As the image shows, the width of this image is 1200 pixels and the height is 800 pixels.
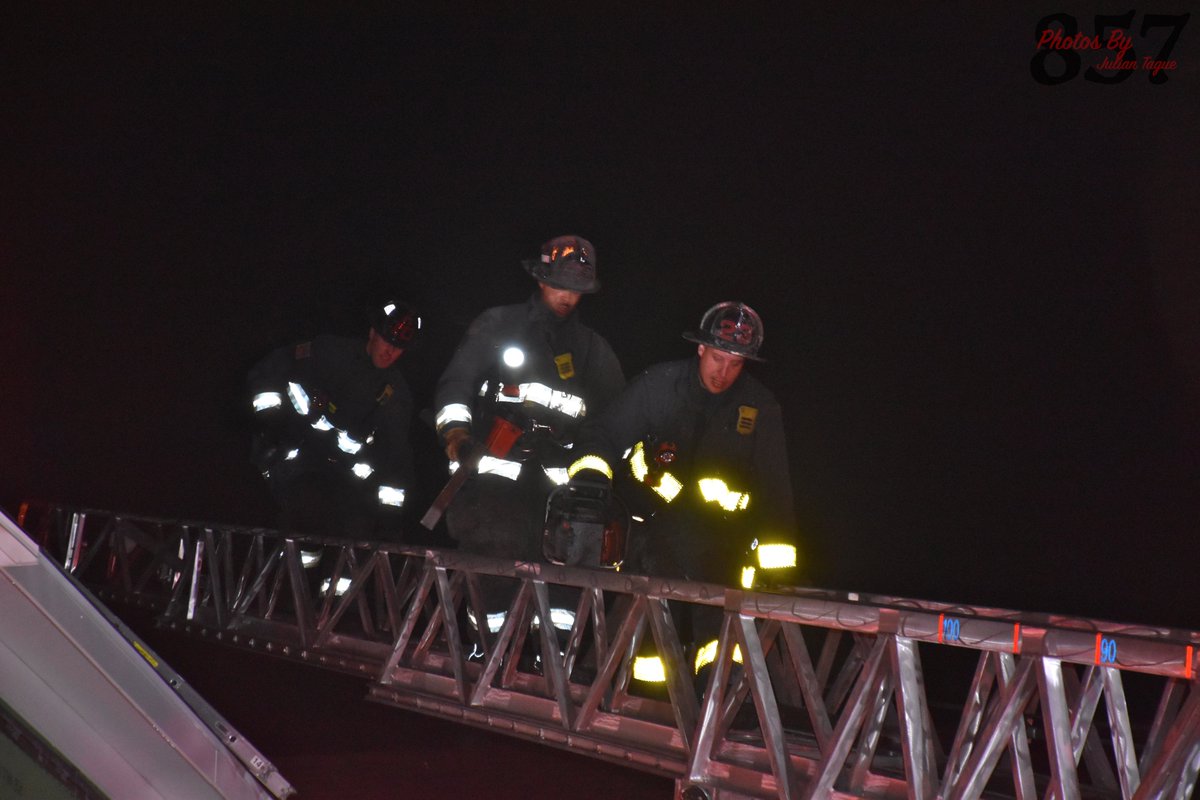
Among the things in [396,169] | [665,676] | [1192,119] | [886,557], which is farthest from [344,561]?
[1192,119]

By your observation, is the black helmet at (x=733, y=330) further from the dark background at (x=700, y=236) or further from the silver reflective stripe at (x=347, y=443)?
the silver reflective stripe at (x=347, y=443)

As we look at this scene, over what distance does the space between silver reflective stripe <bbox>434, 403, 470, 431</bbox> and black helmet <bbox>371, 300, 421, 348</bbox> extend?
A: 4.77ft

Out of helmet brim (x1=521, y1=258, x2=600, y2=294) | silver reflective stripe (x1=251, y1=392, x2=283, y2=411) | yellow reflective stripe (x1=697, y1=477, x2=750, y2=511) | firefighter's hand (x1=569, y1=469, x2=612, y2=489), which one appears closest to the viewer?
firefighter's hand (x1=569, y1=469, x2=612, y2=489)

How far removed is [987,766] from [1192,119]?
12.5ft

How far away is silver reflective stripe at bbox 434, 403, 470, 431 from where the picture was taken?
4953 millimetres

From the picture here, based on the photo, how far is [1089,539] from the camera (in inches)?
207

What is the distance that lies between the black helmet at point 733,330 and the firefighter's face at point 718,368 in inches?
1.5

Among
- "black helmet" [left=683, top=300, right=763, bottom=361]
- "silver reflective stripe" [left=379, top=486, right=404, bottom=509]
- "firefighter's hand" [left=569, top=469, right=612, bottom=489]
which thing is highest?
"black helmet" [left=683, top=300, right=763, bottom=361]

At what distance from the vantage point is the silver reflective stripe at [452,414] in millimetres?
4953

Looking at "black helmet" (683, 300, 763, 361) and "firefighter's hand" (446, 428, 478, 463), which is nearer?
"black helmet" (683, 300, 763, 361)

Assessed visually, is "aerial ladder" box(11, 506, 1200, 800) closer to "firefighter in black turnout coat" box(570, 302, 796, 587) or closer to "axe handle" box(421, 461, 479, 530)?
"axe handle" box(421, 461, 479, 530)

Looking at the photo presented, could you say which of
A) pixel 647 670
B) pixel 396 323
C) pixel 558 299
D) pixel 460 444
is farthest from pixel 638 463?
pixel 396 323

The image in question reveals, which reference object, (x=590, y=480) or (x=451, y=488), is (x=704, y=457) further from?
(x=451, y=488)

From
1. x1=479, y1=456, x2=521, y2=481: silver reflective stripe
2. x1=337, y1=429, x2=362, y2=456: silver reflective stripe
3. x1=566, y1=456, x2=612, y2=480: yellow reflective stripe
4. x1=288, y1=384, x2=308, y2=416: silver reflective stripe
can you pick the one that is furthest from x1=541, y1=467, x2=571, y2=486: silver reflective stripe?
x1=288, y1=384, x2=308, y2=416: silver reflective stripe
